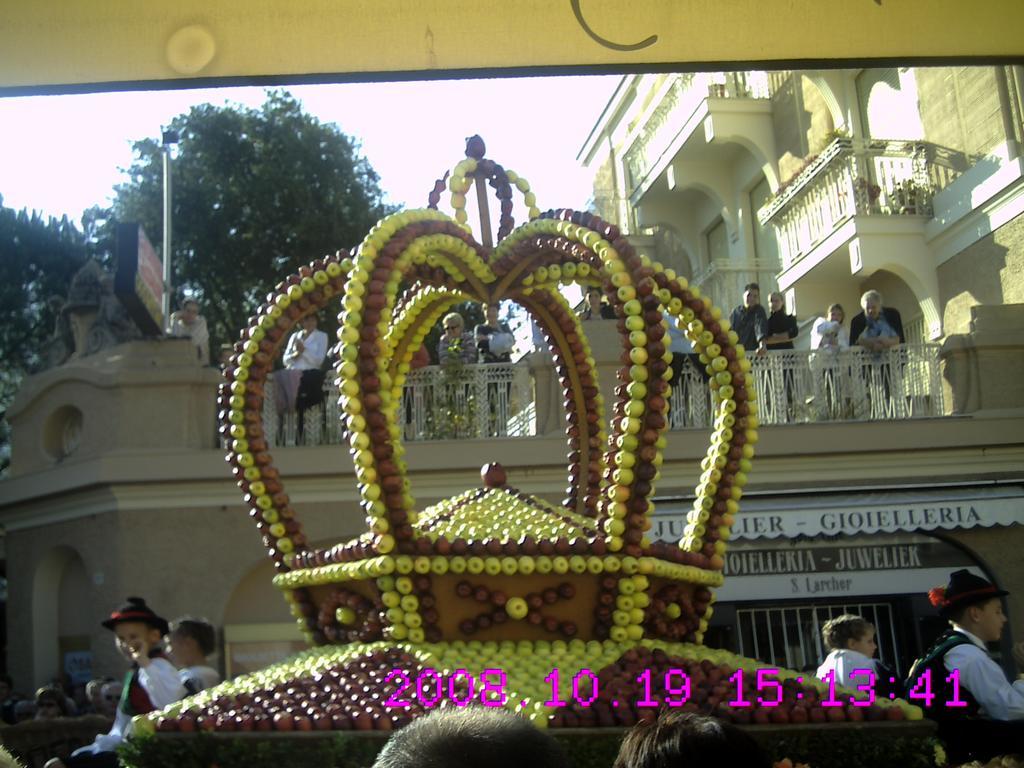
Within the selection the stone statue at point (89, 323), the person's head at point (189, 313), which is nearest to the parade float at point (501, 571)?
the person's head at point (189, 313)

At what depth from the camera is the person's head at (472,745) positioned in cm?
160

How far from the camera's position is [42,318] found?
81.3 feet

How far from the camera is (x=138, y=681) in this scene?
5.05 metres

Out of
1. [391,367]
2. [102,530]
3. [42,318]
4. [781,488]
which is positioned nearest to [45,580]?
[102,530]

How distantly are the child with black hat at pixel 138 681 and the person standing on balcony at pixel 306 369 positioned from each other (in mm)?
6808

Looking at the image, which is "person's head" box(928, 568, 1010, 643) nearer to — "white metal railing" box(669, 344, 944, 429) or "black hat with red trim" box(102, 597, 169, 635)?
"black hat with red trim" box(102, 597, 169, 635)

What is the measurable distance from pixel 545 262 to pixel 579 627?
1.25 metres

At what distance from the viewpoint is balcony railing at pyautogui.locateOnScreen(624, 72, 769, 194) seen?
1897 centimetres

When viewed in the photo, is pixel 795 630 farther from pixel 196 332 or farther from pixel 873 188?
pixel 196 332

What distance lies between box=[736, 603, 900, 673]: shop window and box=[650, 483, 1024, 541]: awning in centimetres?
102

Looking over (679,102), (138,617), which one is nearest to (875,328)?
(679,102)

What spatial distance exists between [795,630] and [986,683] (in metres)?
8.03

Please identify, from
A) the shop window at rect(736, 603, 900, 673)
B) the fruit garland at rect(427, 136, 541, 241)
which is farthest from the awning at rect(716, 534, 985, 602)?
the fruit garland at rect(427, 136, 541, 241)

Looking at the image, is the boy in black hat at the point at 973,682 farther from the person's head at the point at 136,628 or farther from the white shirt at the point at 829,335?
the white shirt at the point at 829,335
